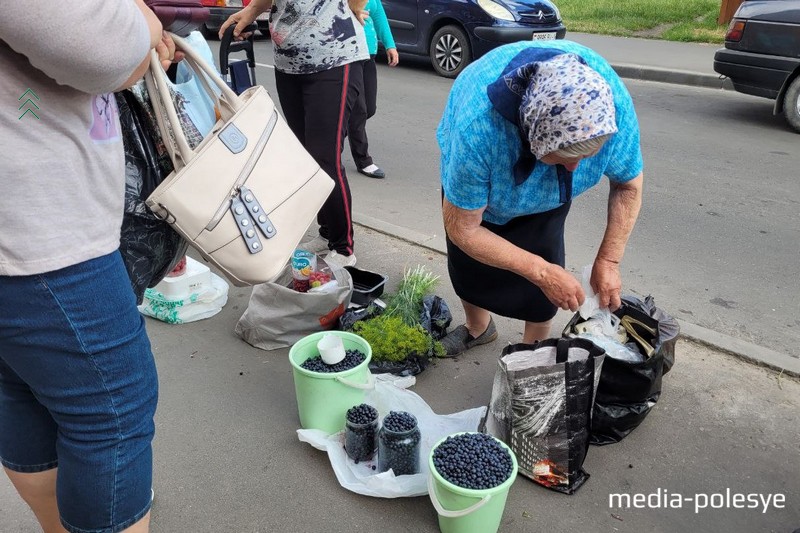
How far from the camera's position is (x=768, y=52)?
6.39 m

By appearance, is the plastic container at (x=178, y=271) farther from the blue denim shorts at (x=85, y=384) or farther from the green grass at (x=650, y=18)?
A: the green grass at (x=650, y=18)

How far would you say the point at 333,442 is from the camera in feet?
7.82

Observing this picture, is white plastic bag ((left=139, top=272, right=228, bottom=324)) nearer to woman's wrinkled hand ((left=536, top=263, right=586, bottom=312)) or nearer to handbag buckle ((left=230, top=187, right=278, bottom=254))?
handbag buckle ((left=230, top=187, right=278, bottom=254))

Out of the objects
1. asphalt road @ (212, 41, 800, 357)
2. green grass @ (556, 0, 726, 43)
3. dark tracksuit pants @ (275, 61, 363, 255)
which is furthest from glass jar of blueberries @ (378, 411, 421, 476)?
green grass @ (556, 0, 726, 43)

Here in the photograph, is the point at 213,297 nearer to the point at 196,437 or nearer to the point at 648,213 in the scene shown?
the point at 196,437

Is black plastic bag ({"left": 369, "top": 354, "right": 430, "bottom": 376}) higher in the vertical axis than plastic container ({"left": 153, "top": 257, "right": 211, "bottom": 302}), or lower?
lower

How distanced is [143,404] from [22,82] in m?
0.66

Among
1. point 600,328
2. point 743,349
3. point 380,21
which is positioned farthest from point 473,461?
point 380,21

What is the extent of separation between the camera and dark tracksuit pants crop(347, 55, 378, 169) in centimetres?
502

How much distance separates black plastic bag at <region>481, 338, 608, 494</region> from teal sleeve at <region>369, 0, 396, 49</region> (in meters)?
3.79

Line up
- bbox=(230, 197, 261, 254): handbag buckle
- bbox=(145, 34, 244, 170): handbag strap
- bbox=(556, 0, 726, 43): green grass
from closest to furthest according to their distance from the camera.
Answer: bbox=(145, 34, 244, 170): handbag strap → bbox=(230, 197, 261, 254): handbag buckle → bbox=(556, 0, 726, 43): green grass

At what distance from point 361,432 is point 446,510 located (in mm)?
439

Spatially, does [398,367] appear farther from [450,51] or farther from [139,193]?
[450,51]

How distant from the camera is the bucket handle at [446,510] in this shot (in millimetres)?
1875
